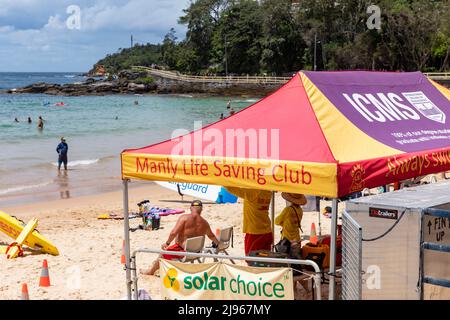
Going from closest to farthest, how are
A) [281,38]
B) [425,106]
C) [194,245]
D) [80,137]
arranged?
[194,245]
[425,106]
[80,137]
[281,38]

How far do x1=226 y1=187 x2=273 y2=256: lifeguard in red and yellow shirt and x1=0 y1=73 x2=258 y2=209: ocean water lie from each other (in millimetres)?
12520

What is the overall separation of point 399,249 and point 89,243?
7.96m

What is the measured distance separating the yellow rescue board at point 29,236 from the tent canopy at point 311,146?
15.2ft

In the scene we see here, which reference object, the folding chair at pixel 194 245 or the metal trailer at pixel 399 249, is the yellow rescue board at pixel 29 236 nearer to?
the folding chair at pixel 194 245

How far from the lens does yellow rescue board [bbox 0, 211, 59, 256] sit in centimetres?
1174

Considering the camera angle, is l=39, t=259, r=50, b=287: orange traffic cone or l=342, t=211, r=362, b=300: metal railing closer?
l=342, t=211, r=362, b=300: metal railing

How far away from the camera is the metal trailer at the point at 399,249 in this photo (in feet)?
20.2

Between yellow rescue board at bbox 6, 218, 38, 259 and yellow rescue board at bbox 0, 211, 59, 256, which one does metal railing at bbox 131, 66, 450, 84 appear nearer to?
yellow rescue board at bbox 0, 211, 59, 256

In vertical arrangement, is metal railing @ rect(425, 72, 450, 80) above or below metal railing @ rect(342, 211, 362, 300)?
above

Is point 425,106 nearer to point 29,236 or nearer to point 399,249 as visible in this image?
point 399,249

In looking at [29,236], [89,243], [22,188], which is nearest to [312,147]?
[29,236]

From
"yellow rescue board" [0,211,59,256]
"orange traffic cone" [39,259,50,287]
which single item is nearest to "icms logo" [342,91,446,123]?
"orange traffic cone" [39,259,50,287]

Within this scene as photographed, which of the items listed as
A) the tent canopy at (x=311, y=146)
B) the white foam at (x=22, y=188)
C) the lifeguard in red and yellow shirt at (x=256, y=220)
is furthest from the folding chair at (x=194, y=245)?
the white foam at (x=22, y=188)

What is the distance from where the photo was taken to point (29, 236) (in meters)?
11.8
